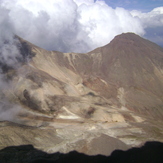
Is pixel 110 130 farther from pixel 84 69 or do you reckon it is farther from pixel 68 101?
pixel 84 69

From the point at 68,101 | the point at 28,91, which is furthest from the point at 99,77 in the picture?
the point at 28,91

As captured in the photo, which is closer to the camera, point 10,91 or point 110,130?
point 110,130

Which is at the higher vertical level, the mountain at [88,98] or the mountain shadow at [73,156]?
the mountain at [88,98]

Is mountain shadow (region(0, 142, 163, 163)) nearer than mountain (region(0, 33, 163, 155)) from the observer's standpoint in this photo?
Yes

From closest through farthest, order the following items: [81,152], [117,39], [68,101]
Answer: [81,152], [68,101], [117,39]

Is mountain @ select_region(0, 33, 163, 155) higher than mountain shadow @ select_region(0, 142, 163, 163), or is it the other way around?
mountain @ select_region(0, 33, 163, 155)

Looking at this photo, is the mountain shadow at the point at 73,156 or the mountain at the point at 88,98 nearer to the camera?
the mountain shadow at the point at 73,156

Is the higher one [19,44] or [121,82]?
[19,44]

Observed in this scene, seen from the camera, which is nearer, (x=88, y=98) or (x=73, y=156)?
(x=73, y=156)
